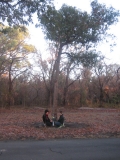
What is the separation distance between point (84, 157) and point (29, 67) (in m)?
29.4

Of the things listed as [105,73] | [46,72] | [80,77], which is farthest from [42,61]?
[105,73]

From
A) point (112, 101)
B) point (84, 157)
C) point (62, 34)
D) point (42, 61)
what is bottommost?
point (84, 157)

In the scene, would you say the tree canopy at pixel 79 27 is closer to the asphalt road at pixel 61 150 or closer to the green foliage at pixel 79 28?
the green foliage at pixel 79 28

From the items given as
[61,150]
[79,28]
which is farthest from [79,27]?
[61,150]

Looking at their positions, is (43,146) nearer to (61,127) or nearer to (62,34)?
(61,127)

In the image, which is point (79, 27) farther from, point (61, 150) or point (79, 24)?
point (61, 150)

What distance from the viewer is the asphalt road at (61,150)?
7.83m

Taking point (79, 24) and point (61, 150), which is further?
point (79, 24)

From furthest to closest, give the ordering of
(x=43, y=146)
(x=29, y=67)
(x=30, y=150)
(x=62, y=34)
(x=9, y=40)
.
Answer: (x=29, y=67) < (x=9, y=40) < (x=62, y=34) < (x=43, y=146) < (x=30, y=150)

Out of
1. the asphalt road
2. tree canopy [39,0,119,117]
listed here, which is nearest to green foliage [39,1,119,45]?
tree canopy [39,0,119,117]

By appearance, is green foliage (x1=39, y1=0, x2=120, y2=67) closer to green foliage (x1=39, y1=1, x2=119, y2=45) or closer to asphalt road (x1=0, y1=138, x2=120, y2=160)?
green foliage (x1=39, y1=1, x2=119, y2=45)

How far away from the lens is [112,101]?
129 ft

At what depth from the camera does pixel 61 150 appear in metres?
8.83

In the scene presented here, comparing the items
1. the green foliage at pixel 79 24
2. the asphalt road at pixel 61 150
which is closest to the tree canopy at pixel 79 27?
the green foliage at pixel 79 24
